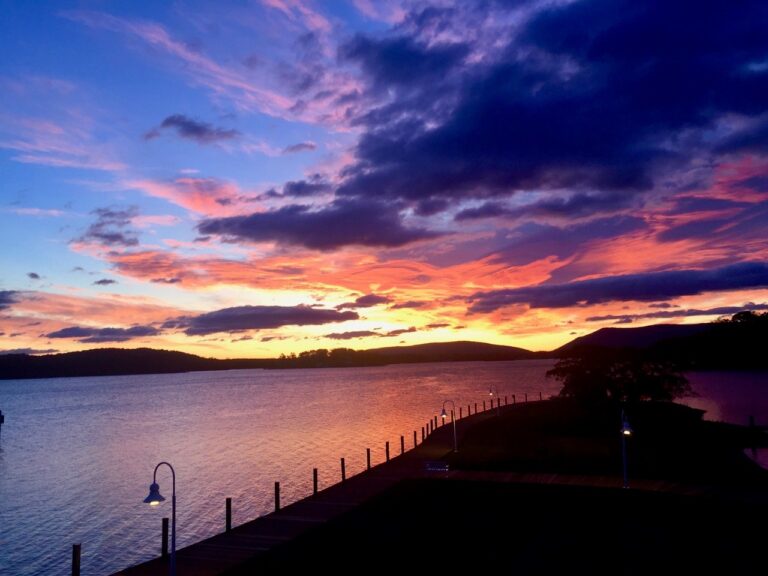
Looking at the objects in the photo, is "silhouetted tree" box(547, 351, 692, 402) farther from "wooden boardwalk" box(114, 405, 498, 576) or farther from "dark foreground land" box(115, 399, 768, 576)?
"wooden boardwalk" box(114, 405, 498, 576)

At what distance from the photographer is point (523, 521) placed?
79.9ft

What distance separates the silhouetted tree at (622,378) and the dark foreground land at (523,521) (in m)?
19.5

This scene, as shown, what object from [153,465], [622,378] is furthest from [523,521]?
[153,465]

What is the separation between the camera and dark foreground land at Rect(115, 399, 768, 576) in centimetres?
2016

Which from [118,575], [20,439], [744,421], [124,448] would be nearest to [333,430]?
[124,448]

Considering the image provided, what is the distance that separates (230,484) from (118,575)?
1139 inches

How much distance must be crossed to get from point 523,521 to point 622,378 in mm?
41079

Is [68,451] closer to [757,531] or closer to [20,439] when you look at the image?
[20,439]

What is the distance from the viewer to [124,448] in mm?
77500

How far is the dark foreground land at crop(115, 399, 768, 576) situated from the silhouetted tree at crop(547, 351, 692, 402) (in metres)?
19.5

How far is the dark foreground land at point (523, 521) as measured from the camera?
66.1ft

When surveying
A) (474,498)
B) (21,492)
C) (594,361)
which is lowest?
(21,492)

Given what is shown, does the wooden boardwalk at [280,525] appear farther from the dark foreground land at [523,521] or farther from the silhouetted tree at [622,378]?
the silhouetted tree at [622,378]

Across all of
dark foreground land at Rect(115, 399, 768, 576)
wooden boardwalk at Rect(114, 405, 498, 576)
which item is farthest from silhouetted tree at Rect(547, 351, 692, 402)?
wooden boardwalk at Rect(114, 405, 498, 576)
